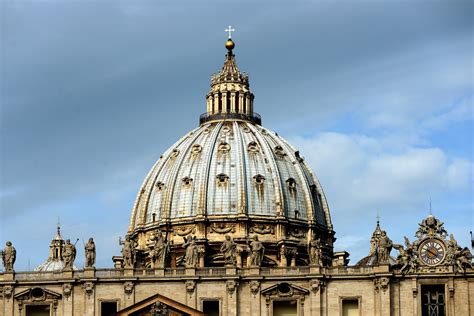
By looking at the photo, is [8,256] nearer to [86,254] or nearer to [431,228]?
[86,254]

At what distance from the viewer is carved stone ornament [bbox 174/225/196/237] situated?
193500 millimetres

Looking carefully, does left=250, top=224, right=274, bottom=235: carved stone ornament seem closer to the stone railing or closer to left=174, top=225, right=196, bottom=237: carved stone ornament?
left=174, top=225, right=196, bottom=237: carved stone ornament

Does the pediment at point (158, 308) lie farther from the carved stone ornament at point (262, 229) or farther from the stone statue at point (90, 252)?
the carved stone ornament at point (262, 229)

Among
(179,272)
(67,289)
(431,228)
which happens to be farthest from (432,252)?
(67,289)

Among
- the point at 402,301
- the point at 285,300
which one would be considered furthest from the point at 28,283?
the point at 402,301

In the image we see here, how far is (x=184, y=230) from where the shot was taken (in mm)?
194625

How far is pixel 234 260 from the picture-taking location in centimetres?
14550

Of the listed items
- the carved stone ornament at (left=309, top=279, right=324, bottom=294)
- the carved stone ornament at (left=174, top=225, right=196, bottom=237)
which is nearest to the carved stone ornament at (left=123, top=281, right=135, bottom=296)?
the carved stone ornament at (left=309, top=279, right=324, bottom=294)

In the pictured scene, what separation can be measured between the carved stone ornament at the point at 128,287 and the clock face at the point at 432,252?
2765cm

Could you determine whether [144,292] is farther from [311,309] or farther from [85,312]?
[311,309]

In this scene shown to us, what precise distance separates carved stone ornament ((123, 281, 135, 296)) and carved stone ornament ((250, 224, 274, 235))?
5053 cm

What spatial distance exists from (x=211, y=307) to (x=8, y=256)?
67.6ft

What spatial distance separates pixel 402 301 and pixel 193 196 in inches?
2471

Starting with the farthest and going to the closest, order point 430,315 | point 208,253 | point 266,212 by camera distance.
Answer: point 266,212, point 208,253, point 430,315
